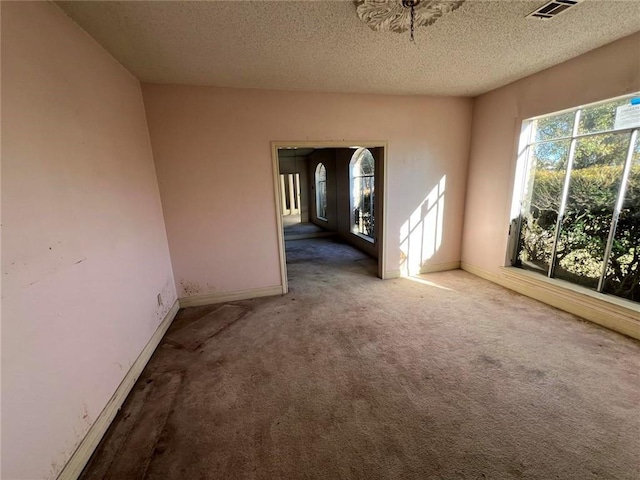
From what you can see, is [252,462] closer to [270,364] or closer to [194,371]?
[270,364]

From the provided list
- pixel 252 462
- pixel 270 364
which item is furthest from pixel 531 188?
pixel 252 462

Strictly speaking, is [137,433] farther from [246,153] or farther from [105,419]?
[246,153]

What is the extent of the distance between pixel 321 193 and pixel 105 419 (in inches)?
288

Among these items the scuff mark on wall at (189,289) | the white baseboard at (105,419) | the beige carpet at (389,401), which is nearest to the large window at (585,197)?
the beige carpet at (389,401)

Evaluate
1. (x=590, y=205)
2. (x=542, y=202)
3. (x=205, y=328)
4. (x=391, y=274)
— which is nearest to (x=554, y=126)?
(x=542, y=202)

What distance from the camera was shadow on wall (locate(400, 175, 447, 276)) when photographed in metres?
3.83

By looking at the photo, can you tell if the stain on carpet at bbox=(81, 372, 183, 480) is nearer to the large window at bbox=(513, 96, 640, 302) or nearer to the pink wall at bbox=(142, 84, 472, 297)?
the pink wall at bbox=(142, 84, 472, 297)

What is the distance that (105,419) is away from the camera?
1609 millimetres

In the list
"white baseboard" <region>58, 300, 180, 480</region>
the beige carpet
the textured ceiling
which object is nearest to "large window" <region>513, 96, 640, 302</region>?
the beige carpet

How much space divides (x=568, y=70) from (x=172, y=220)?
4382 millimetres

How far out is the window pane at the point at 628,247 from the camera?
7.39 feet

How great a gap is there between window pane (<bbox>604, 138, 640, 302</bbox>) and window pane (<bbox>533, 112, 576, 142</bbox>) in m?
0.61

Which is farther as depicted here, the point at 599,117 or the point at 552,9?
the point at 599,117

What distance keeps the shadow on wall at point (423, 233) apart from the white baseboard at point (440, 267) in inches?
0.7
